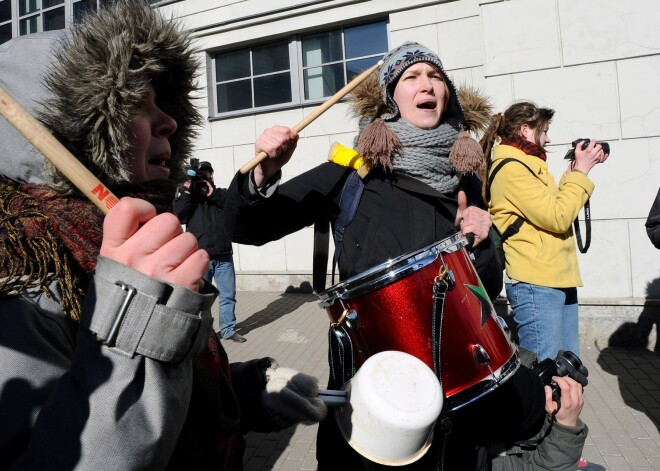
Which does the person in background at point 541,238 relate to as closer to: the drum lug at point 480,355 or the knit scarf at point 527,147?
the knit scarf at point 527,147

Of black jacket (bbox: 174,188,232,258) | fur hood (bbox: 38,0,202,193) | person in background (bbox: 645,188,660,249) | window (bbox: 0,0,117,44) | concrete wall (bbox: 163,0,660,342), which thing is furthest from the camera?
window (bbox: 0,0,117,44)

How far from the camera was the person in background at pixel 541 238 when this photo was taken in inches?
113

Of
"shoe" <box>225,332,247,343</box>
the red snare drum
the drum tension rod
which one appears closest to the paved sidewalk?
"shoe" <box>225,332,247,343</box>

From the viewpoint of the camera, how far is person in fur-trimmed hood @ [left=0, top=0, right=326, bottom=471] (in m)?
0.70

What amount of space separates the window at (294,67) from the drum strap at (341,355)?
21.2ft

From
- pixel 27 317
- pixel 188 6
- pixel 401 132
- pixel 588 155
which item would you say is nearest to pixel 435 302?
pixel 401 132

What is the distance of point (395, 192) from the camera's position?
6.45 ft

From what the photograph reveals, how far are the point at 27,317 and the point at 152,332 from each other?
0.21 metres

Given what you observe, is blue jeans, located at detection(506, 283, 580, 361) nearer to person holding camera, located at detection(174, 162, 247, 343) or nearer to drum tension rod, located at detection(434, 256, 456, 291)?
drum tension rod, located at detection(434, 256, 456, 291)

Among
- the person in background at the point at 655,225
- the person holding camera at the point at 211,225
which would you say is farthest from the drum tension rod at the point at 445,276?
the person holding camera at the point at 211,225

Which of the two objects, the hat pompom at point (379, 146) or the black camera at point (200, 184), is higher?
the black camera at point (200, 184)

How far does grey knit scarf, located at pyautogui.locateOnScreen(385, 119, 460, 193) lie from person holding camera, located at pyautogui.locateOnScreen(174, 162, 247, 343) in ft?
10.8

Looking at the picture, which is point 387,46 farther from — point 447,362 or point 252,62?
point 447,362

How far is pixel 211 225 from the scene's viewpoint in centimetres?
547
